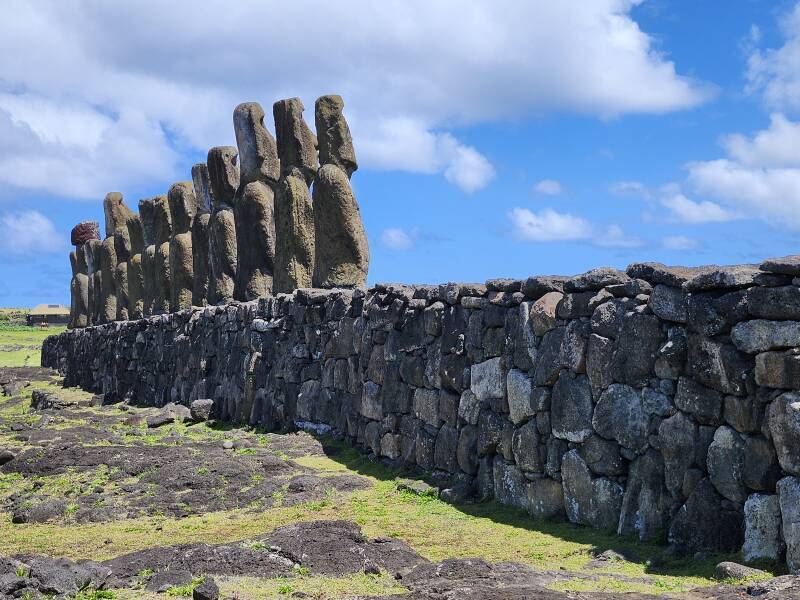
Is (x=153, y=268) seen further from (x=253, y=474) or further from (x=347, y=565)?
(x=347, y=565)

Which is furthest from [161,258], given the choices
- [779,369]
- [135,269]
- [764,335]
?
[779,369]

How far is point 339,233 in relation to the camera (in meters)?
17.7

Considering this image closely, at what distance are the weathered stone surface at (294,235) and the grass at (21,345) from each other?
31.1m

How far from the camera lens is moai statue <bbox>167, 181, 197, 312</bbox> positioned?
27.2 meters

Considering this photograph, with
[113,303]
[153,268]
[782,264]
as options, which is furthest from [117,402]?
[782,264]

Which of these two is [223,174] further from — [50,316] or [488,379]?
[50,316]

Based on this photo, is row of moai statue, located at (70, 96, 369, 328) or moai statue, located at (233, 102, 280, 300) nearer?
row of moai statue, located at (70, 96, 369, 328)

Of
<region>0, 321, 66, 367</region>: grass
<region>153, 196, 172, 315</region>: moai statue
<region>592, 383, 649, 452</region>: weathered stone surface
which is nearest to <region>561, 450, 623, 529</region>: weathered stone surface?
<region>592, 383, 649, 452</region>: weathered stone surface

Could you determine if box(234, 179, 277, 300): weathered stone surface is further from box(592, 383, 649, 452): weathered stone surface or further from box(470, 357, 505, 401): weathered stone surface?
box(592, 383, 649, 452): weathered stone surface

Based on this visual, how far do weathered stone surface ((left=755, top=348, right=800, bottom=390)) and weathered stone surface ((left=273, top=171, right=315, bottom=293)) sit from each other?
12272mm

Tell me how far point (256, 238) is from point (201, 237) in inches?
180

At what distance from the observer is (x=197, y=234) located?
25.6 meters

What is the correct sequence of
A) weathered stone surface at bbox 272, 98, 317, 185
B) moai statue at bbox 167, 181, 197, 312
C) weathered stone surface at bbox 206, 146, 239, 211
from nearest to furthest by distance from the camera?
weathered stone surface at bbox 272, 98, 317, 185 < weathered stone surface at bbox 206, 146, 239, 211 < moai statue at bbox 167, 181, 197, 312

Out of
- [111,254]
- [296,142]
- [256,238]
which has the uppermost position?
[296,142]
